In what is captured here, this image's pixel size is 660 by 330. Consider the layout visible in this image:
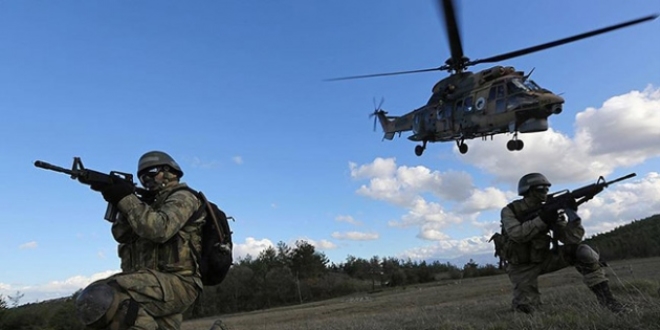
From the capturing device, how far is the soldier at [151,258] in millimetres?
3979

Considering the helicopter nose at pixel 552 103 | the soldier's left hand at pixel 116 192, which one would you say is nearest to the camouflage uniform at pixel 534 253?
the soldier's left hand at pixel 116 192

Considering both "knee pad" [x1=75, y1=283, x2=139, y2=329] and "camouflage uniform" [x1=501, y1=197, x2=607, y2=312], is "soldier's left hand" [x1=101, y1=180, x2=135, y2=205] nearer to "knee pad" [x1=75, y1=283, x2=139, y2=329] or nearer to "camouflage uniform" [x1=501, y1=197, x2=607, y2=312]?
"knee pad" [x1=75, y1=283, x2=139, y2=329]

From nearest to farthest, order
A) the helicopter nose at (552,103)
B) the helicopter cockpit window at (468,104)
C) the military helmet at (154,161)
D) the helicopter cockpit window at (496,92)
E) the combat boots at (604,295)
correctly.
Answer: the military helmet at (154,161) < the combat boots at (604,295) < the helicopter nose at (552,103) < the helicopter cockpit window at (496,92) < the helicopter cockpit window at (468,104)

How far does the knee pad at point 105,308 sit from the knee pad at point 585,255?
18.6 ft

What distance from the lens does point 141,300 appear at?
4125mm

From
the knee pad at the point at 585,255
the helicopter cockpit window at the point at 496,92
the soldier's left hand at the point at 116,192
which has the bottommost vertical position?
the knee pad at the point at 585,255

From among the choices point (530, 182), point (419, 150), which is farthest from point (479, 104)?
point (530, 182)

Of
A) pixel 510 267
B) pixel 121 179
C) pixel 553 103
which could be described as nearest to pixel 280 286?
pixel 553 103

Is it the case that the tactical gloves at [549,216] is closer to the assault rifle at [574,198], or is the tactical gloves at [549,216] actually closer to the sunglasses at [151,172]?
the assault rifle at [574,198]

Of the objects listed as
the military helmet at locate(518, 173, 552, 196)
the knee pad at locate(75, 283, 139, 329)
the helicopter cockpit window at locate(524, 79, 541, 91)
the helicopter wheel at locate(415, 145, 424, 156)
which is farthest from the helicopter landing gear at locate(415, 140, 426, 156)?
the knee pad at locate(75, 283, 139, 329)

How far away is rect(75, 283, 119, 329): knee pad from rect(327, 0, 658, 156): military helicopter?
1304cm

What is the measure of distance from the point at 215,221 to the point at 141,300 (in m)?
0.92

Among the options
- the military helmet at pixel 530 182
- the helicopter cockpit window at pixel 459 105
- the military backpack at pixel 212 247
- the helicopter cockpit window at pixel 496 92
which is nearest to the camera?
the military backpack at pixel 212 247

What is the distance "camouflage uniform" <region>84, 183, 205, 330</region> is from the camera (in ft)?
13.4
